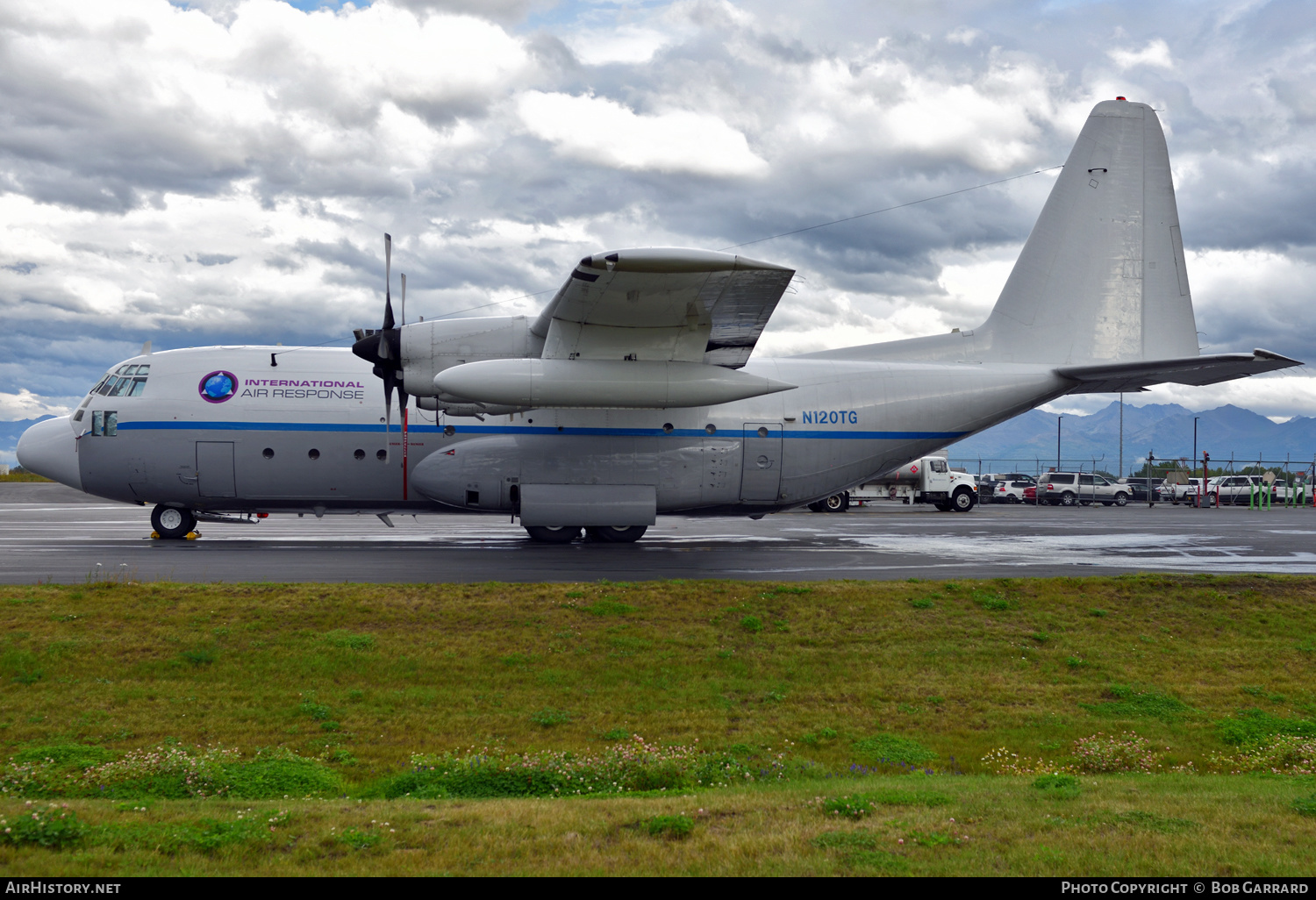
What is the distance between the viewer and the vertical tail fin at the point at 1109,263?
20.3 m

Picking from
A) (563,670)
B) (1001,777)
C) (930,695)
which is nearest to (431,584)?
(563,670)

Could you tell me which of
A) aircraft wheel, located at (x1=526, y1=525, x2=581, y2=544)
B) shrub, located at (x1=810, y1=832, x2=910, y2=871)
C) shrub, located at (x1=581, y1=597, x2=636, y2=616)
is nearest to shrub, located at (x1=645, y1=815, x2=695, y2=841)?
shrub, located at (x1=810, y1=832, x2=910, y2=871)

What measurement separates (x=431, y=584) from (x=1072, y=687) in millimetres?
8565

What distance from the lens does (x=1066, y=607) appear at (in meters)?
12.4

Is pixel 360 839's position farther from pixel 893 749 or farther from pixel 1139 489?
pixel 1139 489

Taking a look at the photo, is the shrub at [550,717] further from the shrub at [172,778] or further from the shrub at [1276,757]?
the shrub at [1276,757]

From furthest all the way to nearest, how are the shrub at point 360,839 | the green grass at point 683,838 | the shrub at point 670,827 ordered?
the shrub at point 670,827, the shrub at point 360,839, the green grass at point 683,838

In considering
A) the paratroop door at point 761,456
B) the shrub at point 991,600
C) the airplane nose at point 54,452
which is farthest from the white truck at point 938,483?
the airplane nose at point 54,452

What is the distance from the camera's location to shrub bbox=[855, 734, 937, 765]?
809 centimetres

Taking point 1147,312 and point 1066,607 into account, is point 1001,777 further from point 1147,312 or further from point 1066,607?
point 1147,312

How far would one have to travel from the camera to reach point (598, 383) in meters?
16.2

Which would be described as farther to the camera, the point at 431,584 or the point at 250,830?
the point at 431,584

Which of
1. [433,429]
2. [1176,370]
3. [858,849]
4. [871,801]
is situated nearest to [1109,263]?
[1176,370]

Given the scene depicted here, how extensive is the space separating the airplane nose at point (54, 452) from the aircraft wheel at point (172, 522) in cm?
176
